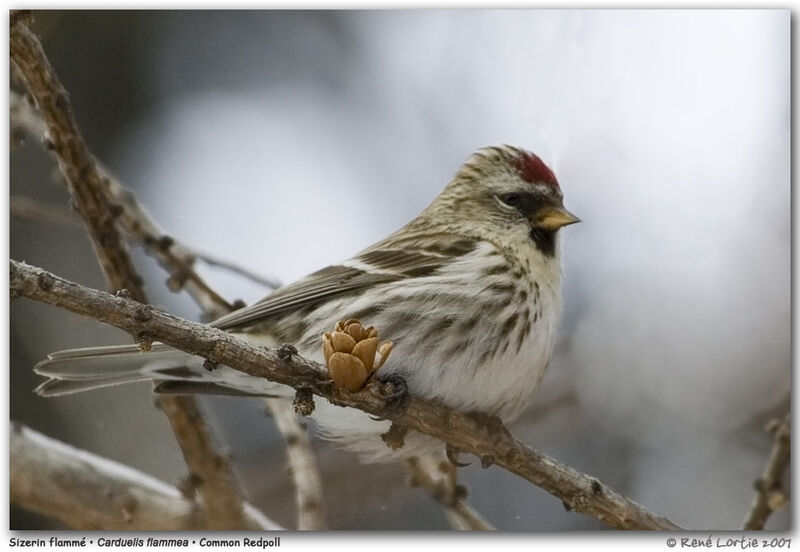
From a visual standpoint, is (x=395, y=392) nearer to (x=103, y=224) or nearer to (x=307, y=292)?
(x=307, y=292)

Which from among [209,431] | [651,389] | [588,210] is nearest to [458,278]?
[588,210]

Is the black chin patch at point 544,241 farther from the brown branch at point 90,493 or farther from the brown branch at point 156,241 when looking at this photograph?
the brown branch at point 90,493

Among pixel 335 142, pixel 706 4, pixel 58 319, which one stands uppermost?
pixel 706 4

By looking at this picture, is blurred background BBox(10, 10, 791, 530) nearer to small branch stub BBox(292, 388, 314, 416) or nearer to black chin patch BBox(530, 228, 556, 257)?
black chin patch BBox(530, 228, 556, 257)

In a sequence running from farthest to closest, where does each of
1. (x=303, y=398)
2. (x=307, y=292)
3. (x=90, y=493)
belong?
1. (x=90, y=493)
2. (x=307, y=292)
3. (x=303, y=398)

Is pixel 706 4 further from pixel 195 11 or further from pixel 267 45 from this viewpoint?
pixel 195 11

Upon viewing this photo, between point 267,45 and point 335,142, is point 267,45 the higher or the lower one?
the higher one

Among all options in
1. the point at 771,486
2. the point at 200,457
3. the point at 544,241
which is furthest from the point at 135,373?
the point at 771,486
